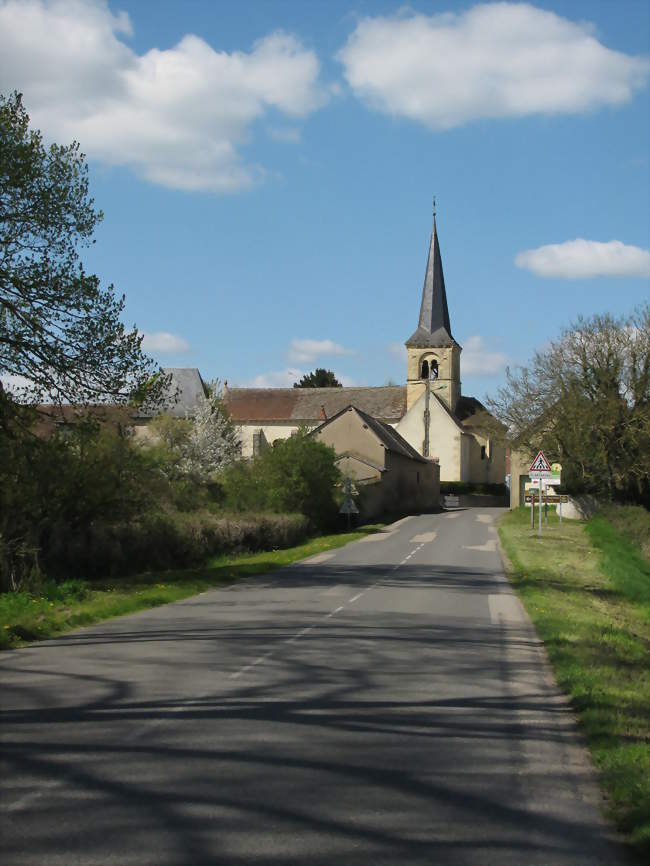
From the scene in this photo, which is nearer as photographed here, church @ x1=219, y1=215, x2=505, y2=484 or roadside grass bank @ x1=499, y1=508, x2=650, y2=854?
roadside grass bank @ x1=499, y1=508, x2=650, y2=854

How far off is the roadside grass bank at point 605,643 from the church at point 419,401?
59.1 meters

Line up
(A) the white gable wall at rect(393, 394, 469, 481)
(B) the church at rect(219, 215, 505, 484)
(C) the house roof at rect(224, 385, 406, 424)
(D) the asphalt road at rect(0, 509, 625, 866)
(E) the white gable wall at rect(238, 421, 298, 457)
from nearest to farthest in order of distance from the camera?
1. (D) the asphalt road at rect(0, 509, 625, 866)
2. (A) the white gable wall at rect(393, 394, 469, 481)
3. (B) the church at rect(219, 215, 505, 484)
4. (E) the white gable wall at rect(238, 421, 298, 457)
5. (C) the house roof at rect(224, 385, 406, 424)

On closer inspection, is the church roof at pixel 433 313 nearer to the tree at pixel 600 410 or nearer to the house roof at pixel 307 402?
the house roof at pixel 307 402

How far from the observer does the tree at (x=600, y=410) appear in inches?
1988

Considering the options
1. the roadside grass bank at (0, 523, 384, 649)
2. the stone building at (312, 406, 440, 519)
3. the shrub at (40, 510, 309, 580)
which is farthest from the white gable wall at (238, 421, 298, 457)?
the roadside grass bank at (0, 523, 384, 649)

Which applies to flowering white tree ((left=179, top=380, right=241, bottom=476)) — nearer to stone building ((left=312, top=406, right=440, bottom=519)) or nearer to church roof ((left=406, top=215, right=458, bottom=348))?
stone building ((left=312, top=406, right=440, bottom=519))

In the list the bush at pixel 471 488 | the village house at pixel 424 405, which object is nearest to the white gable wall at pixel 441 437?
the village house at pixel 424 405

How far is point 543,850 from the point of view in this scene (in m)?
5.27

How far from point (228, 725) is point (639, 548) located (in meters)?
32.2

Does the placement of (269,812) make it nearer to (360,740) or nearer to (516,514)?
(360,740)

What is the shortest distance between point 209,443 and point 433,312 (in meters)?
38.8

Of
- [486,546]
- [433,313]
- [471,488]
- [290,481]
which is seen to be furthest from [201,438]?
[433,313]

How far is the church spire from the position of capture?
3905 inches

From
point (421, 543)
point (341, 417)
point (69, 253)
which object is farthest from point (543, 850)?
point (341, 417)
